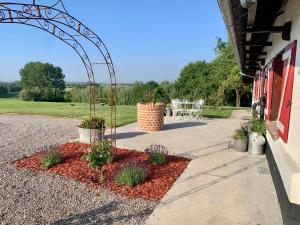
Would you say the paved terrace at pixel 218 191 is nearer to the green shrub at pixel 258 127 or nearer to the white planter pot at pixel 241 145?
the white planter pot at pixel 241 145

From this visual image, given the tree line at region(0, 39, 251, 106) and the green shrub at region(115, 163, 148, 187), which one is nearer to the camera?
the green shrub at region(115, 163, 148, 187)

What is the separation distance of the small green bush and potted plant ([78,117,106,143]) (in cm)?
161

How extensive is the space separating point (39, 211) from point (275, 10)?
186 inches

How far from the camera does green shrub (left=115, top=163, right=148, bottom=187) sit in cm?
459

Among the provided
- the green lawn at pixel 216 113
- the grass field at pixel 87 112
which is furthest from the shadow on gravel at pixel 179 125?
the green lawn at pixel 216 113

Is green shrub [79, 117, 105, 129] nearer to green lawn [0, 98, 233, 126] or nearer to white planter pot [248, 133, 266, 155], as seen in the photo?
green lawn [0, 98, 233, 126]

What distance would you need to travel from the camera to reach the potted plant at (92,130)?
746cm

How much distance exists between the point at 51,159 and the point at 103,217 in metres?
2.52

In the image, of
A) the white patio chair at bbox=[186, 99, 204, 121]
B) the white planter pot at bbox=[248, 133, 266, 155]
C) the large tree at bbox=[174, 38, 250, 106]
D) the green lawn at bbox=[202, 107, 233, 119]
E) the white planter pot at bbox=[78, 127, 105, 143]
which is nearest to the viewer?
the white planter pot at bbox=[248, 133, 266, 155]

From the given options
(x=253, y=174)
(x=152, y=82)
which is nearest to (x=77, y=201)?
(x=253, y=174)

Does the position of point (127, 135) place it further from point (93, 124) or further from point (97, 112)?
point (97, 112)

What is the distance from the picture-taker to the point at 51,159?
18.5ft

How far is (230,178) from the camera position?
16.0ft

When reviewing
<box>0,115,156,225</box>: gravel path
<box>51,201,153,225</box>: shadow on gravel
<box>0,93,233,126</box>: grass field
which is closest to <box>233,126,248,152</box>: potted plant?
<box>0,115,156,225</box>: gravel path
